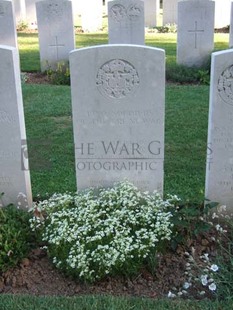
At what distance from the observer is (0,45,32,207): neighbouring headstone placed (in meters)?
4.06

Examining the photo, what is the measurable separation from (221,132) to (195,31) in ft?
22.4

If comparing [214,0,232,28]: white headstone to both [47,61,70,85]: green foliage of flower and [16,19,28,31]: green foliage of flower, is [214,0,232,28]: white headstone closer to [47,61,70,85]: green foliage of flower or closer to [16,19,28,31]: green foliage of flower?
[16,19,28,31]: green foliage of flower

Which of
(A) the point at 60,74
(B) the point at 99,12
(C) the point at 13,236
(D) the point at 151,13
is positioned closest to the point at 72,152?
(C) the point at 13,236

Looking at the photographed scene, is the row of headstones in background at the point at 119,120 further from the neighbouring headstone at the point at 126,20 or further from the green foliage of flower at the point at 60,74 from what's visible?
the neighbouring headstone at the point at 126,20

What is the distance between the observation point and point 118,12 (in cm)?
1070

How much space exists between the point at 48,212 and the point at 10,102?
1071mm

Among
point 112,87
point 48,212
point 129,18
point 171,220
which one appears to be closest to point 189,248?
point 171,220

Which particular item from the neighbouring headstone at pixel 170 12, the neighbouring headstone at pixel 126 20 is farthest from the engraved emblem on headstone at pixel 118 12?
the neighbouring headstone at pixel 170 12

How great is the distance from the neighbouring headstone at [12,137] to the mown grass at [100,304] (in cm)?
129

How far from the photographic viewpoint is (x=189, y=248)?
13.2 ft

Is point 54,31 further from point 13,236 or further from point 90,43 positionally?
point 13,236

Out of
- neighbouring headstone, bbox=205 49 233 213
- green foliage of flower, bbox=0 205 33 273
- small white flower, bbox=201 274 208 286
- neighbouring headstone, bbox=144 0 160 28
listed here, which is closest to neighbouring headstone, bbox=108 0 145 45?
neighbouring headstone, bbox=205 49 233 213

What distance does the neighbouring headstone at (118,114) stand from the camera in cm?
399

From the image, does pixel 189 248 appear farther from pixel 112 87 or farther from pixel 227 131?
pixel 112 87
